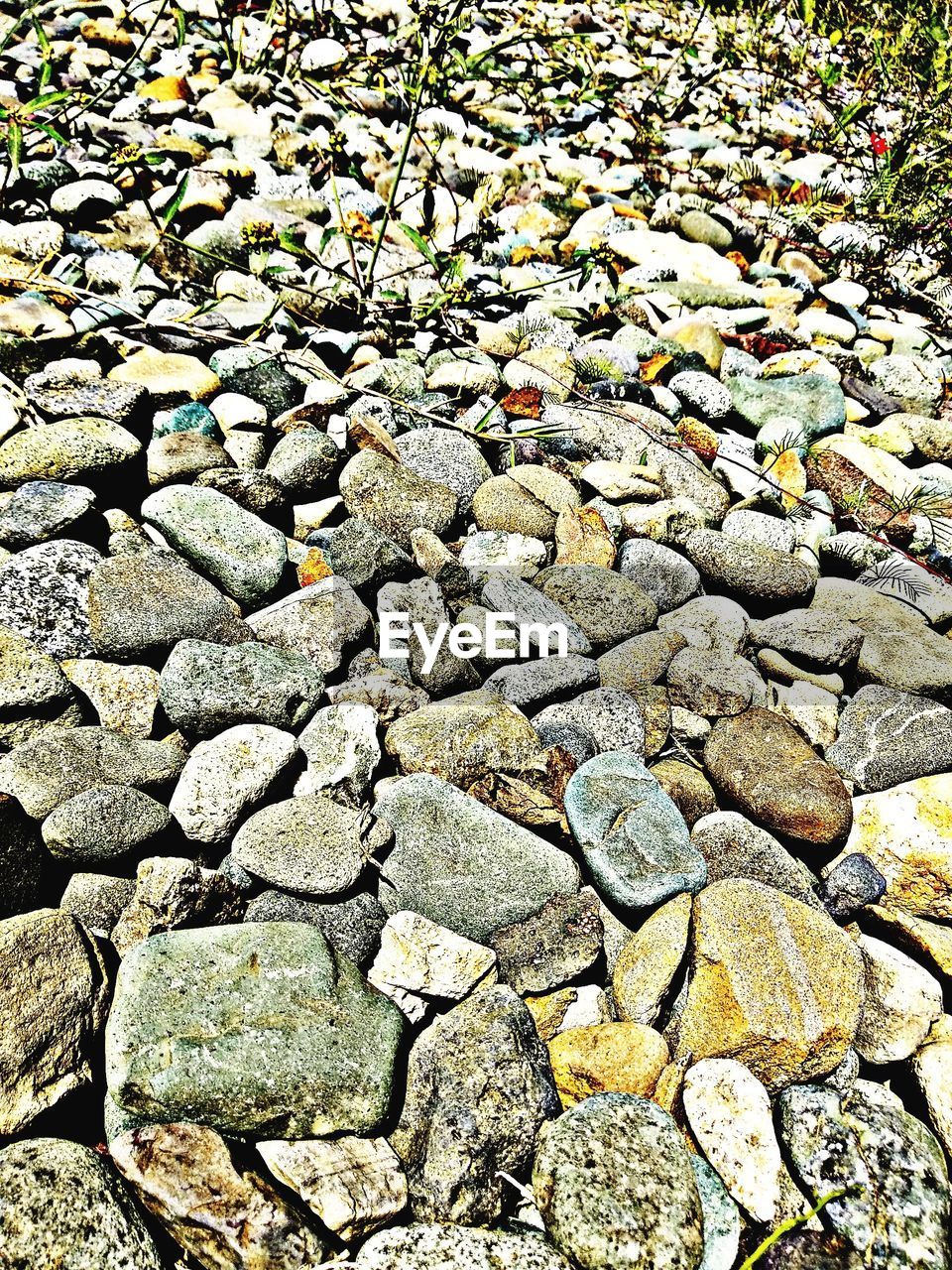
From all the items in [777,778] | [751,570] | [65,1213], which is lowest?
[65,1213]

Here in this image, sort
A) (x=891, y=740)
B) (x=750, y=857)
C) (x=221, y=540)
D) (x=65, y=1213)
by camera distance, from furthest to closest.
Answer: (x=221, y=540), (x=891, y=740), (x=750, y=857), (x=65, y=1213)

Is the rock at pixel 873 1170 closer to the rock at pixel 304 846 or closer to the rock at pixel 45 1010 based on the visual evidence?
the rock at pixel 304 846

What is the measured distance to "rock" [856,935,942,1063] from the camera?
174cm

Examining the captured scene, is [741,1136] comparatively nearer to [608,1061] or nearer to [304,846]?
[608,1061]

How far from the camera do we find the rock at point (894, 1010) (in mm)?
1744

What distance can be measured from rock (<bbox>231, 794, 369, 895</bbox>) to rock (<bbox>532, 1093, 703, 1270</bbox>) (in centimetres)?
59

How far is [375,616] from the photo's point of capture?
2.39m

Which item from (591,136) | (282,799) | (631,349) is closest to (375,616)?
(282,799)

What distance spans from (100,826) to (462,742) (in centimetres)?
74

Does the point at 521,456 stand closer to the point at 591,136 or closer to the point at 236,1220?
the point at 236,1220

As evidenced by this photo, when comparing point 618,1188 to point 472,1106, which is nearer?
point 618,1188

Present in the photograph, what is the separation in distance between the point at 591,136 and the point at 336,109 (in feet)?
4.14

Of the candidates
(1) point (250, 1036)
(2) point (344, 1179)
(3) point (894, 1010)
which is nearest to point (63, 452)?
(1) point (250, 1036)

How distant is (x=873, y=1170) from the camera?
1494 millimetres
